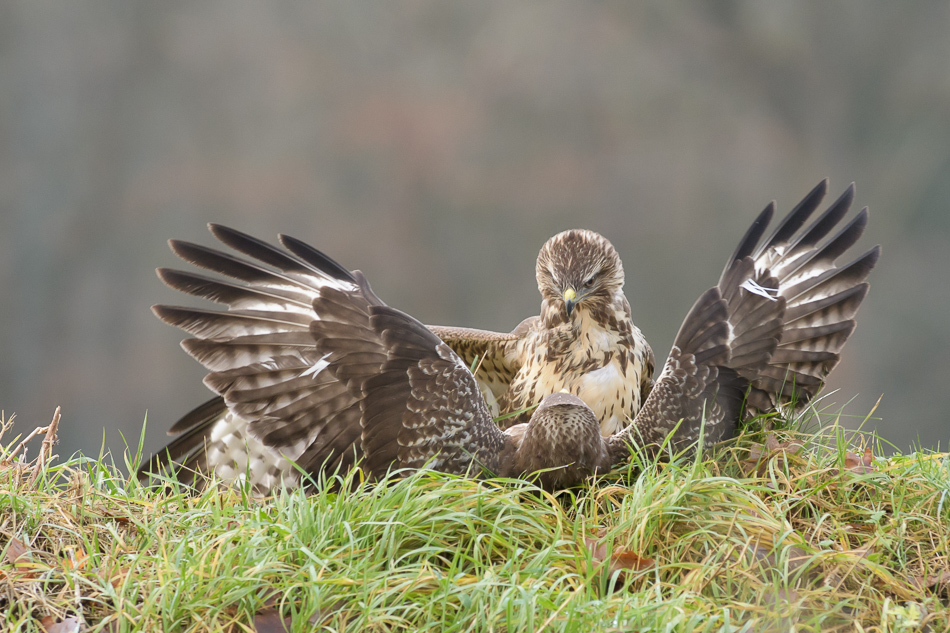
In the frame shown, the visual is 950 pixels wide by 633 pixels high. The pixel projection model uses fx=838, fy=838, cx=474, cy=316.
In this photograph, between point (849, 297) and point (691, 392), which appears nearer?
point (691, 392)

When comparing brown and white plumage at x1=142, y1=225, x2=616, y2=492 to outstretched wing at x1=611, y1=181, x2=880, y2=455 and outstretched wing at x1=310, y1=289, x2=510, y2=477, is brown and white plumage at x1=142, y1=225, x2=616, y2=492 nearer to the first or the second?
outstretched wing at x1=310, y1=289, x2=510, y2=477

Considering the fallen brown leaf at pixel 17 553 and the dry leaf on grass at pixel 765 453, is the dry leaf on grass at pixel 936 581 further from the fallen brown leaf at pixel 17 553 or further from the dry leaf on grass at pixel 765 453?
the fallen brown leaf at pixel 17 553

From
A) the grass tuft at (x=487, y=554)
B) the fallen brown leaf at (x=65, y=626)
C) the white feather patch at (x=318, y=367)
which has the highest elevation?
the white feather patch at (x=318, y=367)

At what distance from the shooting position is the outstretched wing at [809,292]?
255 cm

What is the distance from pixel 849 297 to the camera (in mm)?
2615

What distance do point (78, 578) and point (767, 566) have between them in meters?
1.37

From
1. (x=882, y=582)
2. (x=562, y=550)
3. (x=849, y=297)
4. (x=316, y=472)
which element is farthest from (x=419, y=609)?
(x=849, y=297)

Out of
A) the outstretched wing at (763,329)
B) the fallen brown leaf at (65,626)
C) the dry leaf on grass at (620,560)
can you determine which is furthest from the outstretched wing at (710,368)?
the fallen brown leaf at (65,626)

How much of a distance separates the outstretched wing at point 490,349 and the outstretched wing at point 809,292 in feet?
2.71

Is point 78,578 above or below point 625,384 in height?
below

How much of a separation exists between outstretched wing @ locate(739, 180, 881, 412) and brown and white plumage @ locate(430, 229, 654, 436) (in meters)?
0.38

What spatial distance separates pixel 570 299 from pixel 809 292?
2.65ft

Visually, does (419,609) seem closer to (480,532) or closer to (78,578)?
(480,532)

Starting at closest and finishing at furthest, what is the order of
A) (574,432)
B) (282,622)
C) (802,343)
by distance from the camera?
(282,622) < (574,432) < (802,343)
